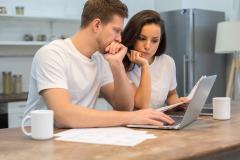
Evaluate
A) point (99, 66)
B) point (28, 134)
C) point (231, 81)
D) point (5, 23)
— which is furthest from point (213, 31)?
point (28, 134)

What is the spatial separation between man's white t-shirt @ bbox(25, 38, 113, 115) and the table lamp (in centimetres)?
226

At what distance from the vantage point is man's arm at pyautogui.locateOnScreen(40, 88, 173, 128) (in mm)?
1527

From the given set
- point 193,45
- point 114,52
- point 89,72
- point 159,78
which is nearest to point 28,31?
point 193,45

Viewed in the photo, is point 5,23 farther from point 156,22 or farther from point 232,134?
point 232,134

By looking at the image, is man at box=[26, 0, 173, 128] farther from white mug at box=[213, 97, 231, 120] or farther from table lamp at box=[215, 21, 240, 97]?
table lamp at box=[215, 21, 240, 97]

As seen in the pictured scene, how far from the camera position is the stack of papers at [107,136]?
4.19 ft

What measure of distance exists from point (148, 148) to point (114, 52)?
75 centimetres

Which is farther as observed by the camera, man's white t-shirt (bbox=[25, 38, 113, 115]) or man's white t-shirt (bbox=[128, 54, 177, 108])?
man's white t-shirt (bbox=[128, 54, 177, 108])

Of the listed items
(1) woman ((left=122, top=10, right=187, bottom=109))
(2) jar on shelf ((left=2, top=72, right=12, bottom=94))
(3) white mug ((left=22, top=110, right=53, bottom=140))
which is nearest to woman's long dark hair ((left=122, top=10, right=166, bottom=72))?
(1) woman ((left=122, top=10, right=187, bottom=109))

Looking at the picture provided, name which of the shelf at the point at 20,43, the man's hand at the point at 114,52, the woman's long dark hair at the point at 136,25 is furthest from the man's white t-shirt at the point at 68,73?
the shelf at the point at 20,43

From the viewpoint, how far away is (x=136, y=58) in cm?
216

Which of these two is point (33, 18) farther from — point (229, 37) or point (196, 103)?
point (196, 103)

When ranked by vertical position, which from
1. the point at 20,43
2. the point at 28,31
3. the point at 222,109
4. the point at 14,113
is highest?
the point at 28,31

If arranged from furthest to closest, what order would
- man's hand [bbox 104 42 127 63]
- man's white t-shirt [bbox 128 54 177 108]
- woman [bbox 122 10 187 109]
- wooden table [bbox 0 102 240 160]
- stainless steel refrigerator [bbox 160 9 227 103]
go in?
stainless steel refrigerator [bbox 160 9 227 103]
man's white t-shirt [bbox 128 54 177 108]
woman [bbox 122 10 187 109]
man's hand [bbox 104 42 127 63]
wooden table [bbox 0 102 240 160]
